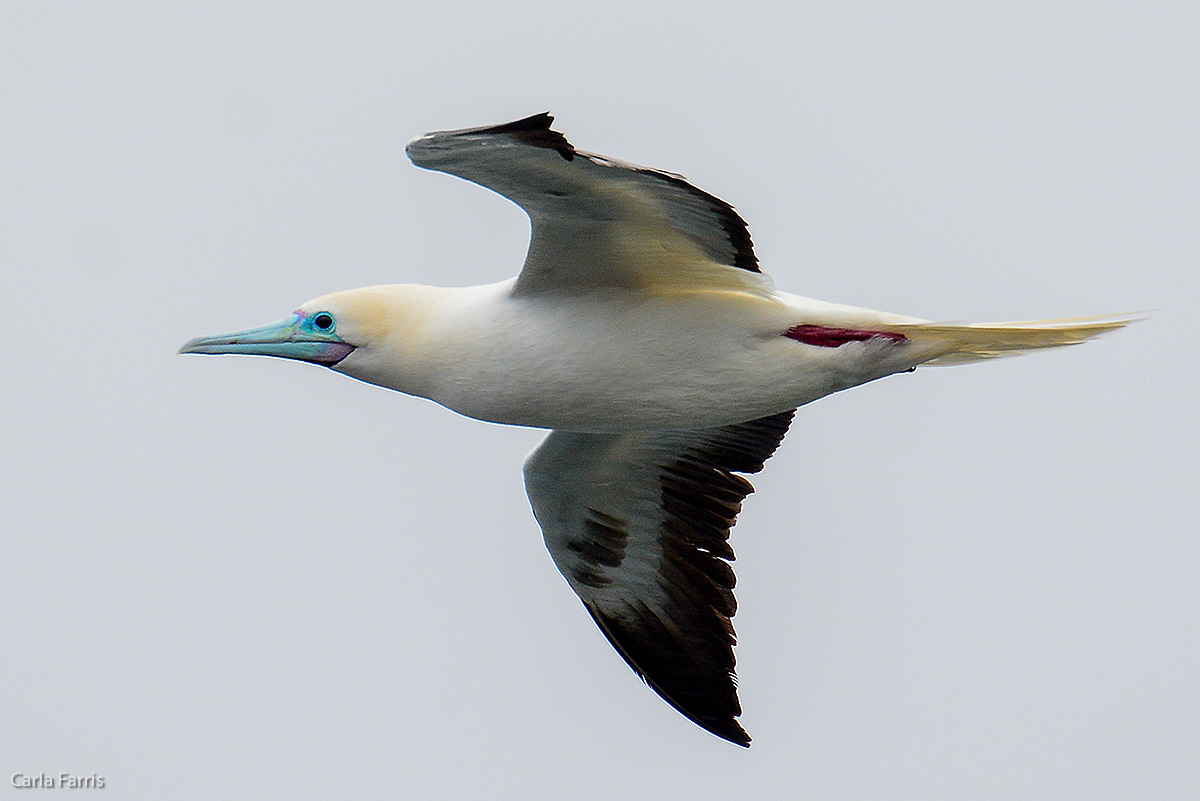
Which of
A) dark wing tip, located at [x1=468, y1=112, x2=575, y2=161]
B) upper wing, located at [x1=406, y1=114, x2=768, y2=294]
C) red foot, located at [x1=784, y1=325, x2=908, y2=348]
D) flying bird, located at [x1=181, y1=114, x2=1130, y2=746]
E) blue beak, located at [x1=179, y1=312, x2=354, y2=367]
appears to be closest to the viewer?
dark wing tip, located at [x1=468, y1=112, x2=575, y2=161]

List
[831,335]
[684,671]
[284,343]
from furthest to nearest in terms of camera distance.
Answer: [684,671] < [284,343] < [831,335]

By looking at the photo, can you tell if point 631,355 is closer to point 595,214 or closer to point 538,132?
point 595,214

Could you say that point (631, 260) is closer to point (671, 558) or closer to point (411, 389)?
point (411, 389)

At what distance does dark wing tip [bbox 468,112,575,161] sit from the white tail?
235 cm

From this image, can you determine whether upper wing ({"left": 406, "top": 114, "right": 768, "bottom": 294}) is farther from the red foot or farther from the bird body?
the red foot

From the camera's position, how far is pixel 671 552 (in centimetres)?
1048

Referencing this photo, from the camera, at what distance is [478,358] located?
27.7 ft

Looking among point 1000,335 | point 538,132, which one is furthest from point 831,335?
point 538,132

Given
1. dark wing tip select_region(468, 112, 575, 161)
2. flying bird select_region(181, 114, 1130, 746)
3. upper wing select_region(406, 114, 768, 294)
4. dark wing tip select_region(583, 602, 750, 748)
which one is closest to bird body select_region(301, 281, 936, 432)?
flying bird select_region(181, 114, 1130, 746)

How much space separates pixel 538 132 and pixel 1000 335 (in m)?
2.99

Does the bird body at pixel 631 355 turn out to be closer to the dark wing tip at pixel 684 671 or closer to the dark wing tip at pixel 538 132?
the dark wing tip at pixel 538 132

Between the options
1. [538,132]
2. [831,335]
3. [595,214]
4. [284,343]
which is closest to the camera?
[538,132]

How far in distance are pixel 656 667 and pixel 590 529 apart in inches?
39.2

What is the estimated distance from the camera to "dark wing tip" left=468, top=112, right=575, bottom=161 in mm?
6749
